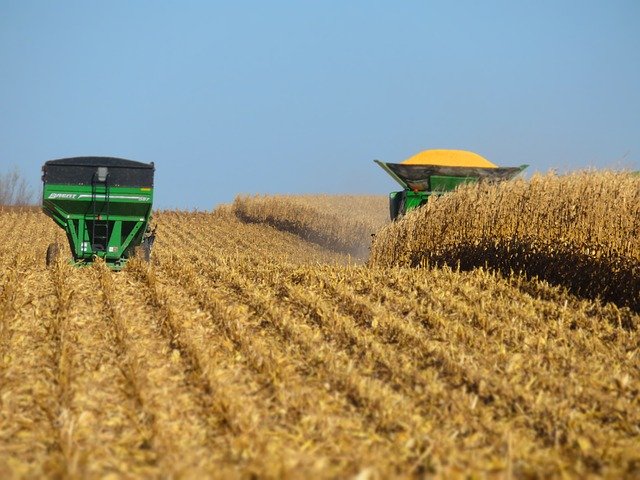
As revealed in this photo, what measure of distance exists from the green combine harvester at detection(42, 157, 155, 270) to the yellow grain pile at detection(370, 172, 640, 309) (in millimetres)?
4228

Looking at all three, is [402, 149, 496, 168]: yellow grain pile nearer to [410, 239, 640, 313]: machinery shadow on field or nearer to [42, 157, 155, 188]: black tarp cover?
[410, 239, 640, 313]: machinery shadow on field

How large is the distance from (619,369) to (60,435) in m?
5.14

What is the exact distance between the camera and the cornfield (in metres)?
5.95

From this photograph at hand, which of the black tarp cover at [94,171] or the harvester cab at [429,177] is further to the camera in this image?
the harvester cab at [429,177]

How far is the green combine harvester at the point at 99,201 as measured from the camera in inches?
632

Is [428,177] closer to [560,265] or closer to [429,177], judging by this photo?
[429,177]

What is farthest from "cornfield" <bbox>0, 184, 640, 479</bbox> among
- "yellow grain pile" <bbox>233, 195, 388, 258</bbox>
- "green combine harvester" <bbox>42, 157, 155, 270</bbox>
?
"yellow grain pile" <bbox>233, 195, 388, 258</bbox>

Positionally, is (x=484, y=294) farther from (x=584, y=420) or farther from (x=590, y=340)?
(x=584, y=420)

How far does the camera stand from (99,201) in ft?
53.1

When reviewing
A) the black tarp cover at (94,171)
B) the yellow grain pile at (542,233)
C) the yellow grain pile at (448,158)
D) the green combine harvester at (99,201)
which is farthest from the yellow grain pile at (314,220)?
the yellow grain pile at (542,233)

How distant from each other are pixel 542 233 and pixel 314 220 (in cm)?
1822

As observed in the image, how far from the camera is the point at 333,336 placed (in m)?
9.62

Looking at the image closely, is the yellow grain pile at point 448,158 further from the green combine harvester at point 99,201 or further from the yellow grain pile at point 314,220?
the yellow grain pile at point 314,220

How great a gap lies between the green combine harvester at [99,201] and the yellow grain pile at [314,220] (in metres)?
12.0
